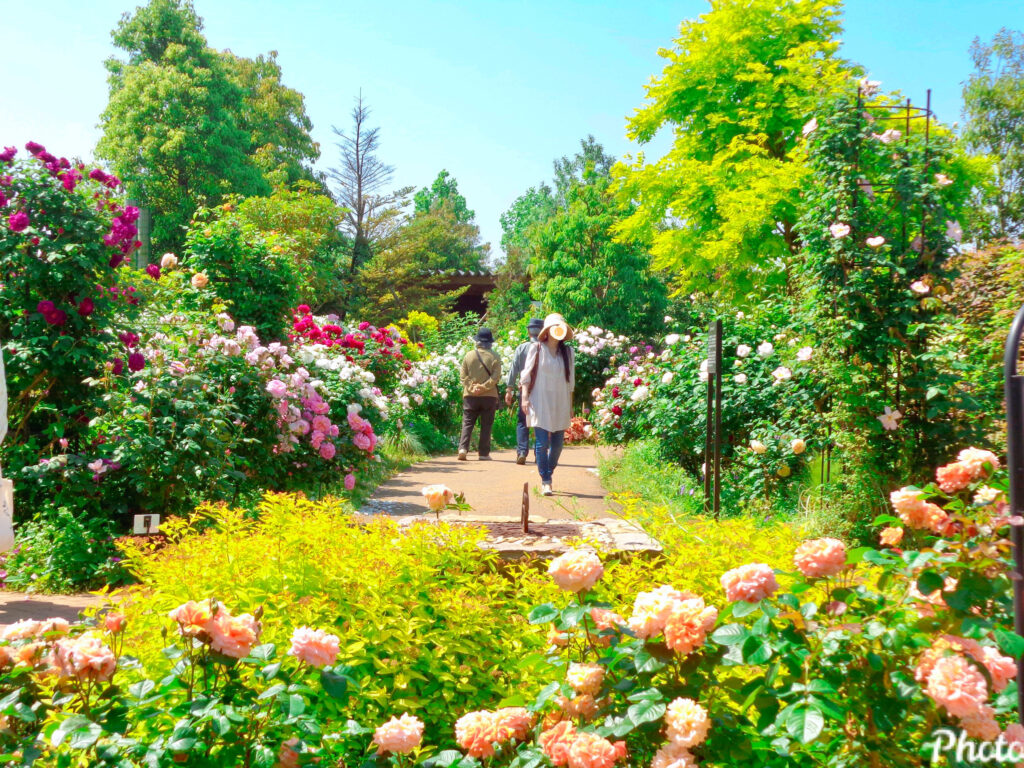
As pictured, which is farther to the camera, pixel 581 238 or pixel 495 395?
pixel 581 238

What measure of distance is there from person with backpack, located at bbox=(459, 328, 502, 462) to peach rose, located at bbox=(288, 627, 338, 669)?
32.0 ft

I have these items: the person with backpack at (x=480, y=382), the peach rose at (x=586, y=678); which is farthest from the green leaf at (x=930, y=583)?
the person with backpack at (x=480, y=382)

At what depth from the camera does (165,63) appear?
2969cm

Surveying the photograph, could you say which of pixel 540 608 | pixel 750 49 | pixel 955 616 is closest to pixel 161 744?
pixel 540 608

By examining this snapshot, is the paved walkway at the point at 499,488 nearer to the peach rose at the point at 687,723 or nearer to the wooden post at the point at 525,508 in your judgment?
the wooden post at the point at 525,508

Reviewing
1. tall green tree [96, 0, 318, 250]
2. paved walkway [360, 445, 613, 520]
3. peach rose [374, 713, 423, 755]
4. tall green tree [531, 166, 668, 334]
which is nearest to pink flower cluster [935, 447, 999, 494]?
peach rose [374, 713, 423, 755]

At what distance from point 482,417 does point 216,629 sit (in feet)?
34.3

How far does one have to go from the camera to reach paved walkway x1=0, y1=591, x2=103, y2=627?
164 inches

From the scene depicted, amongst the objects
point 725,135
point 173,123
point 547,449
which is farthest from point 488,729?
point 173,123

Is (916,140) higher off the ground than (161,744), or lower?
higher

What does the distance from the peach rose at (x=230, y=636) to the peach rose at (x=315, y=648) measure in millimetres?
91

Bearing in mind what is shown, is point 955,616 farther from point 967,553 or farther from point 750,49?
point 750,49

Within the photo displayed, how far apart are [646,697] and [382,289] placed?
2586 cm

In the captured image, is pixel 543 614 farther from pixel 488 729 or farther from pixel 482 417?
pixel 482 417
